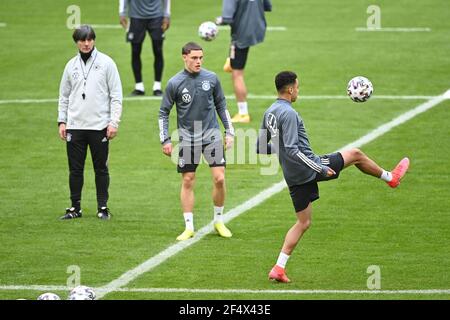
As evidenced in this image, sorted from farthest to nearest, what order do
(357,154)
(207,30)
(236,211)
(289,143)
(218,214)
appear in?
(207,30) → (236,211) → (218,214) → (357,154) → (289,143)

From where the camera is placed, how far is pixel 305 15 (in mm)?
30734

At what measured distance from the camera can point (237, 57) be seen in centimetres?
2122

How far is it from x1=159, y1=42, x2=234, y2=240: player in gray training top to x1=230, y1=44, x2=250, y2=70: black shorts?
6343 mm

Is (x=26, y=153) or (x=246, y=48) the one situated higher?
(x=246, y=48)

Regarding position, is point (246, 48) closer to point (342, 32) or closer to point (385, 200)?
point (385, 200)

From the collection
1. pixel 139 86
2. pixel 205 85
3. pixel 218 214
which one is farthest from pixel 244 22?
pixel 218 214

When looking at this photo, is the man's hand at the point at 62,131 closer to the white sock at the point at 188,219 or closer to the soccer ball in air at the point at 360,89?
the white sock at the point at 188,219

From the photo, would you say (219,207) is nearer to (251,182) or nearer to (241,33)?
(251,182)

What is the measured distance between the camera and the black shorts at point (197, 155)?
14695 millimetres

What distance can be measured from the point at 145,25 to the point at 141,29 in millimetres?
118

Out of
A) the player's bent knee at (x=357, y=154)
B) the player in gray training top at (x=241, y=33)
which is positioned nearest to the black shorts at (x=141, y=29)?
the player in gray training top at (x=241, y=33)

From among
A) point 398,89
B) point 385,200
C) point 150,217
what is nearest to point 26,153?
point 150,217

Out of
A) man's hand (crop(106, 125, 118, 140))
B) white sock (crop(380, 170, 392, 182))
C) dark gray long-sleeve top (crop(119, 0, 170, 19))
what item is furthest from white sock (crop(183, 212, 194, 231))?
dark gray long-sleeve top (crop(119, 0, 170, 19))
